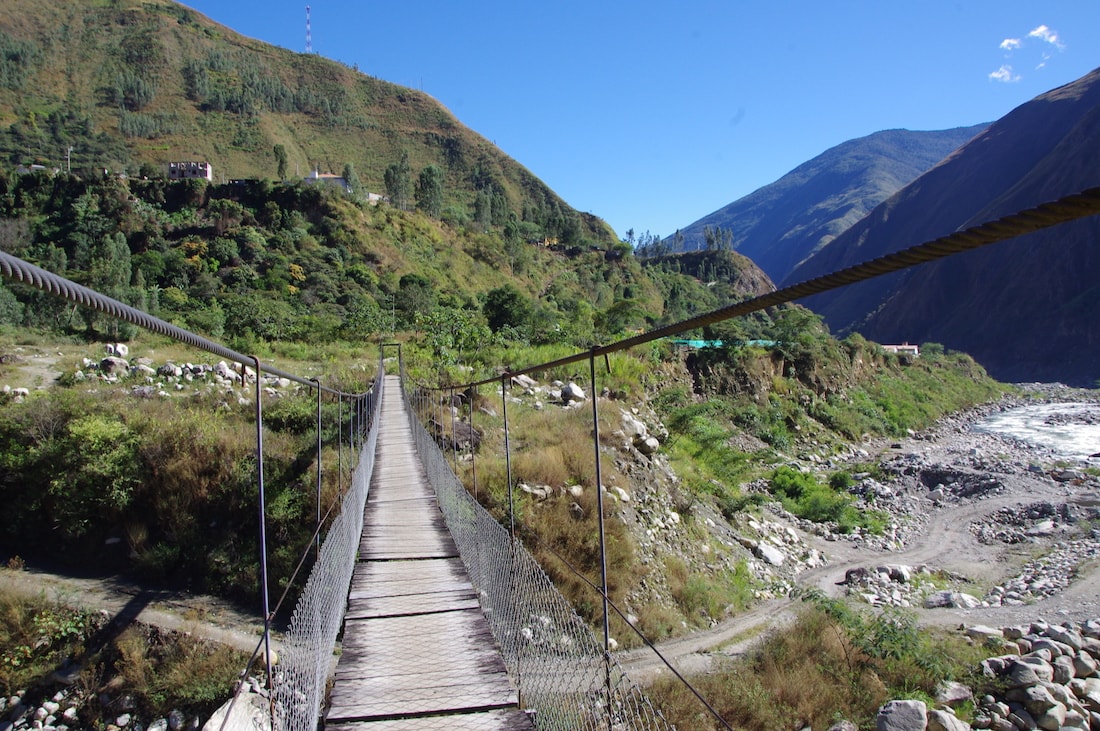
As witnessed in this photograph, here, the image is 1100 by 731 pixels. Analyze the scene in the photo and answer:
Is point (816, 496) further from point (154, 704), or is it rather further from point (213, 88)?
point (213, 88)

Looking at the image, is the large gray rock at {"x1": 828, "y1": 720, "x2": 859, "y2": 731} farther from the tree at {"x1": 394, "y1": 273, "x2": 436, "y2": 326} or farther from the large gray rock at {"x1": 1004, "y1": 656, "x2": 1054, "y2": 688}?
the tree at {"x1": 394, "y1": 273, "x2": 436, "y2": 326}

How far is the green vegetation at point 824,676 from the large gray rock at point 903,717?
0.17m

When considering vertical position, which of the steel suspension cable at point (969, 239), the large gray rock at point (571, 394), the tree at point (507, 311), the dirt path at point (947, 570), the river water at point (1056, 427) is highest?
the tree at point (507, 311)

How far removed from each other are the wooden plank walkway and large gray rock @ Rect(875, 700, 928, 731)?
3407 millimetres

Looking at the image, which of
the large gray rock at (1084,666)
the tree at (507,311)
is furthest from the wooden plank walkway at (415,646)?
the tree at (507,311)

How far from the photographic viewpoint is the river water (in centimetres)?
1961

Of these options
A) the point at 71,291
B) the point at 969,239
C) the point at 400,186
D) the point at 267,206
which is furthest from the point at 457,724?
the point at 400,186

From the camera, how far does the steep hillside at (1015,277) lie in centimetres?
4891

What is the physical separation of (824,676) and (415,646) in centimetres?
403

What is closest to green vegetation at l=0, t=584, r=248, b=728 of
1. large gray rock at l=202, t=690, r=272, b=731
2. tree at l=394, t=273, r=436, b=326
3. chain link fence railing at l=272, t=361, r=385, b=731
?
large gray rock at l=202, t=690, r=272, b=731

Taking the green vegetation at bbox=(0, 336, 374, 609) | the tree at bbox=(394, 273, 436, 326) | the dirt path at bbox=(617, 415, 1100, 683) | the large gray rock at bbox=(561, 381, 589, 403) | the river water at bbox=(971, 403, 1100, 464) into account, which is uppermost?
the tree at bbox=(394, 273, 436, 326)

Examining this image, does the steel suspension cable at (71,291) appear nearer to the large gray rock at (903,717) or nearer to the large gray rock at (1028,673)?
the large gray rock at (903,717)

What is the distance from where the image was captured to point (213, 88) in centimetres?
7025

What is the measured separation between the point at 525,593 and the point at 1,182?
39842 mm
